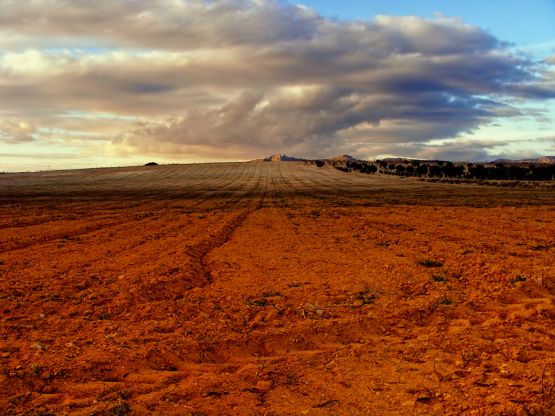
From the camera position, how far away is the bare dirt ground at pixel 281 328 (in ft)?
20.4

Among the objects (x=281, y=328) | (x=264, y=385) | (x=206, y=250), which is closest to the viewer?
(x=264, y=385)

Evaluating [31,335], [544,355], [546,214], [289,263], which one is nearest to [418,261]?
[289,263]

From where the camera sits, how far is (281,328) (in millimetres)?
8797

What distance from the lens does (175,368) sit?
7.38 metres

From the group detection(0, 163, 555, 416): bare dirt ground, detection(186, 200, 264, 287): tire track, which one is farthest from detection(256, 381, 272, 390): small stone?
detection(186, 200, 264, 287): tire track

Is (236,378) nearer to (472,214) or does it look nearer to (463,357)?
(463,357)

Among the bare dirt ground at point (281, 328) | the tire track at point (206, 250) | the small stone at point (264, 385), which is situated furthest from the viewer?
the tire track at point (206, 250)

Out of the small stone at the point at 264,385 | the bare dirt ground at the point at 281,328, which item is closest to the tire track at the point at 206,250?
the bare dirt ground at the point at 281,328

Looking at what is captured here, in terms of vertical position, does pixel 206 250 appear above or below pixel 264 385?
above

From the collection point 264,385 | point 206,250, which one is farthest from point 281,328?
point 206,250

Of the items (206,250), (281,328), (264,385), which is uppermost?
(206,250)

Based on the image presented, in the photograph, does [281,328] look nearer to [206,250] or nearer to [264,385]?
[264,385]

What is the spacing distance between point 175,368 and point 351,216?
72.8ft

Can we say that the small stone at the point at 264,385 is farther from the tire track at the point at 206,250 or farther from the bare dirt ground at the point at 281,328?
the tire track at the point at 206,250
